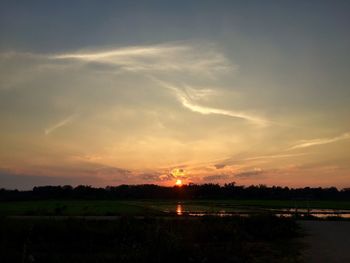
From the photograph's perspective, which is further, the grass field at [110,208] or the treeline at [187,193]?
the treeline at [187,193]

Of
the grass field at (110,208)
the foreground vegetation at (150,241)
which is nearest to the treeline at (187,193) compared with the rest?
the grass field at (110,208)

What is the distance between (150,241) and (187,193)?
11159 centimetres

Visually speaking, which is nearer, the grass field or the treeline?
the grass field

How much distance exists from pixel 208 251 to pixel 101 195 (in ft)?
321

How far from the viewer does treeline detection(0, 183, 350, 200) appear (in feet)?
371

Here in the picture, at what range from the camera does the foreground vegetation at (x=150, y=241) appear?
14.6m

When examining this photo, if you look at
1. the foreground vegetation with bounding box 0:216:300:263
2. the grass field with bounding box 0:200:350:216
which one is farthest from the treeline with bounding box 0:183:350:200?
the foreground vegetation with bounding box 0:216:300:263

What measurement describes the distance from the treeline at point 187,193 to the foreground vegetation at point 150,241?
87488 mm

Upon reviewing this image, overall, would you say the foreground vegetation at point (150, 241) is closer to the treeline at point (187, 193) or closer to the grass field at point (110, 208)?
the grass field at point (110, 208)

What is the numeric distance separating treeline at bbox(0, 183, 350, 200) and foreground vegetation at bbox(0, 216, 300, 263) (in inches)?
3444

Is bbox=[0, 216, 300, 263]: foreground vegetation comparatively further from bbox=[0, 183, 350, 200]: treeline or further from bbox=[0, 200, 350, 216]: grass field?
bbox=[0, 183, 350, 200]: treeline

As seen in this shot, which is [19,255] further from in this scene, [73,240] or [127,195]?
[127,195]

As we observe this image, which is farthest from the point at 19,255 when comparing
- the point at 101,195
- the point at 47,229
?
the point at 101,195

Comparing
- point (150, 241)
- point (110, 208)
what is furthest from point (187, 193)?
point (150, 241)
